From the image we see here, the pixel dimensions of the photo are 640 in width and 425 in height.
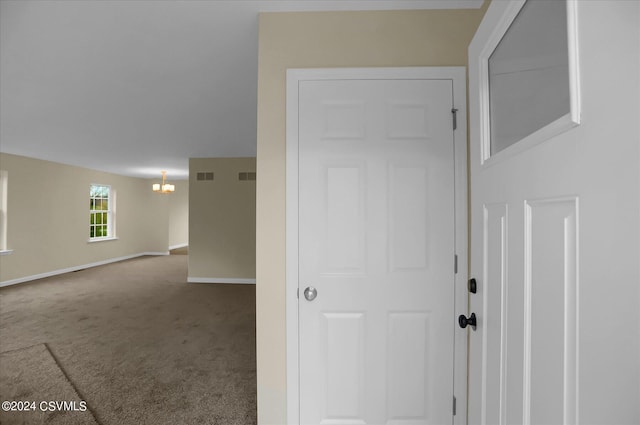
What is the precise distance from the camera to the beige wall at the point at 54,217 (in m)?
5.93

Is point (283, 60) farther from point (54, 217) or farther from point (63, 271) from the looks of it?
point (63, 271)

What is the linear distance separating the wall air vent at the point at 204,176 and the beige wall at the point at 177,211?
4818 millimetres

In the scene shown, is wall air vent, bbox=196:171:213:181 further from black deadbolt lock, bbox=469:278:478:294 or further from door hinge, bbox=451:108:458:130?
black deadbolt lock, bbox=469:278:478:294

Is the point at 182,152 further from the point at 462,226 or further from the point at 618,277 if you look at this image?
the point at 618,277

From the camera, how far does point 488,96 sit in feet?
3.75

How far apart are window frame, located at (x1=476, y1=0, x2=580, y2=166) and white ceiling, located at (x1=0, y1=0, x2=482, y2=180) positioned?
83 cm

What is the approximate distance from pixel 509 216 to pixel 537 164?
196 millimetres

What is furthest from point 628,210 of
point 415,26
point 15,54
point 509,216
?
point 15,54

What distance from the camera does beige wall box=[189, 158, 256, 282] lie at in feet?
21.5

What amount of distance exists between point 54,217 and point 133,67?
6.14 m

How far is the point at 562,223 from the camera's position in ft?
2.30

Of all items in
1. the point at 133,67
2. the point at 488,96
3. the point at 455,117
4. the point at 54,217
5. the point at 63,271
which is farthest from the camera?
the point at 63,271

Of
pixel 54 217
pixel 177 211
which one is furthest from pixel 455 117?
pixel 177 211

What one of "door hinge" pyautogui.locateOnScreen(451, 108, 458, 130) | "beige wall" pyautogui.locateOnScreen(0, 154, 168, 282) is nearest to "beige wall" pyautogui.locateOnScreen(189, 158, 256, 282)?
"beige wall" pyautogui.locateOnScreen(0, 154, 168, 282)
